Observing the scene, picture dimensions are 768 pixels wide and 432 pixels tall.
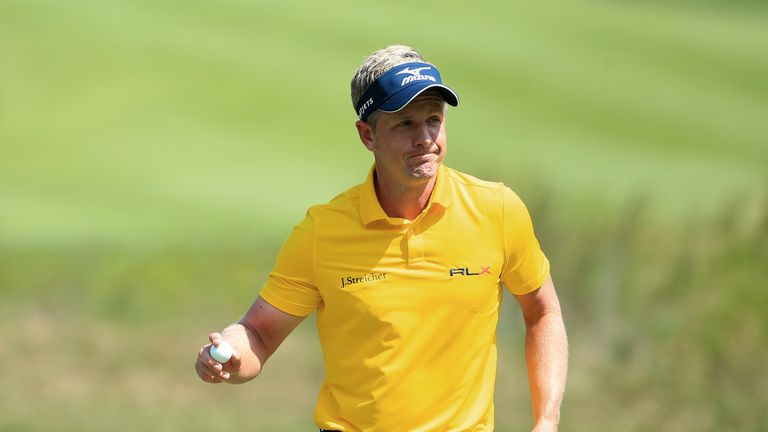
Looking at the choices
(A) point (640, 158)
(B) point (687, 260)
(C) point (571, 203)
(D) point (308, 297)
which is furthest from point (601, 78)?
(D) point (308, 297)

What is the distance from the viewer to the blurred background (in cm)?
1167

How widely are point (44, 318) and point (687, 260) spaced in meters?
5.74

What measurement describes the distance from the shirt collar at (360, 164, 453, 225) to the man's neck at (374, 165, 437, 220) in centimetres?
3

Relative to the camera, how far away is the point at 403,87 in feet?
14.8

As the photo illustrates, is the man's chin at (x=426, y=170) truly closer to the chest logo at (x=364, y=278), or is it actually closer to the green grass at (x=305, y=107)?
the chest logo at (x=364, y=278)

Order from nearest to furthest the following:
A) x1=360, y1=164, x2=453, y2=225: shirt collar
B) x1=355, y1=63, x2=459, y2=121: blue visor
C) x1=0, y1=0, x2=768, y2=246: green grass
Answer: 1. x1=355, y1=63, x2=459, y2=121: blue visor
2. x1=360, y1=164, x2=453, y2=225: shirt collar
3. x1=0, y1=0, x2=768, y2=246: green grass

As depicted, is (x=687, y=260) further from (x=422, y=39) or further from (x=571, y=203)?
(x=422, y=39)

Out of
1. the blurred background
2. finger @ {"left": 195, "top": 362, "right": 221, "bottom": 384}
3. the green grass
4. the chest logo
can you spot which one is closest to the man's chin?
the chest logo

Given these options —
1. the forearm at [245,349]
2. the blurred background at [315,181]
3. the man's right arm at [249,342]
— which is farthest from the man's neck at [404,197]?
the blurred background at [315,181]

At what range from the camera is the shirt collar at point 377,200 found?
15.4ft

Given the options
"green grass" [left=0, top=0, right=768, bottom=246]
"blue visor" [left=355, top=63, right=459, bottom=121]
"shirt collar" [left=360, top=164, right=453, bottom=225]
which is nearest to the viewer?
"blue visor" [left=355, top=63, right=459, bottom=121]

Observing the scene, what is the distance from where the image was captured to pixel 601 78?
15602 mm

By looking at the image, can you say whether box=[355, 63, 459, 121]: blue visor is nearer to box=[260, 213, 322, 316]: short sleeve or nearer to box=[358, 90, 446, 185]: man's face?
box=[358, 90, 446, 185]: man's face

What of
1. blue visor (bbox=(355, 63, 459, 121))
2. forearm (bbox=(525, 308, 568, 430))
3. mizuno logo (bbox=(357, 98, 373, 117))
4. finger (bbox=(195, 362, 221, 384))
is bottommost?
forearm (bbox=(525, 308, 568, 430))
